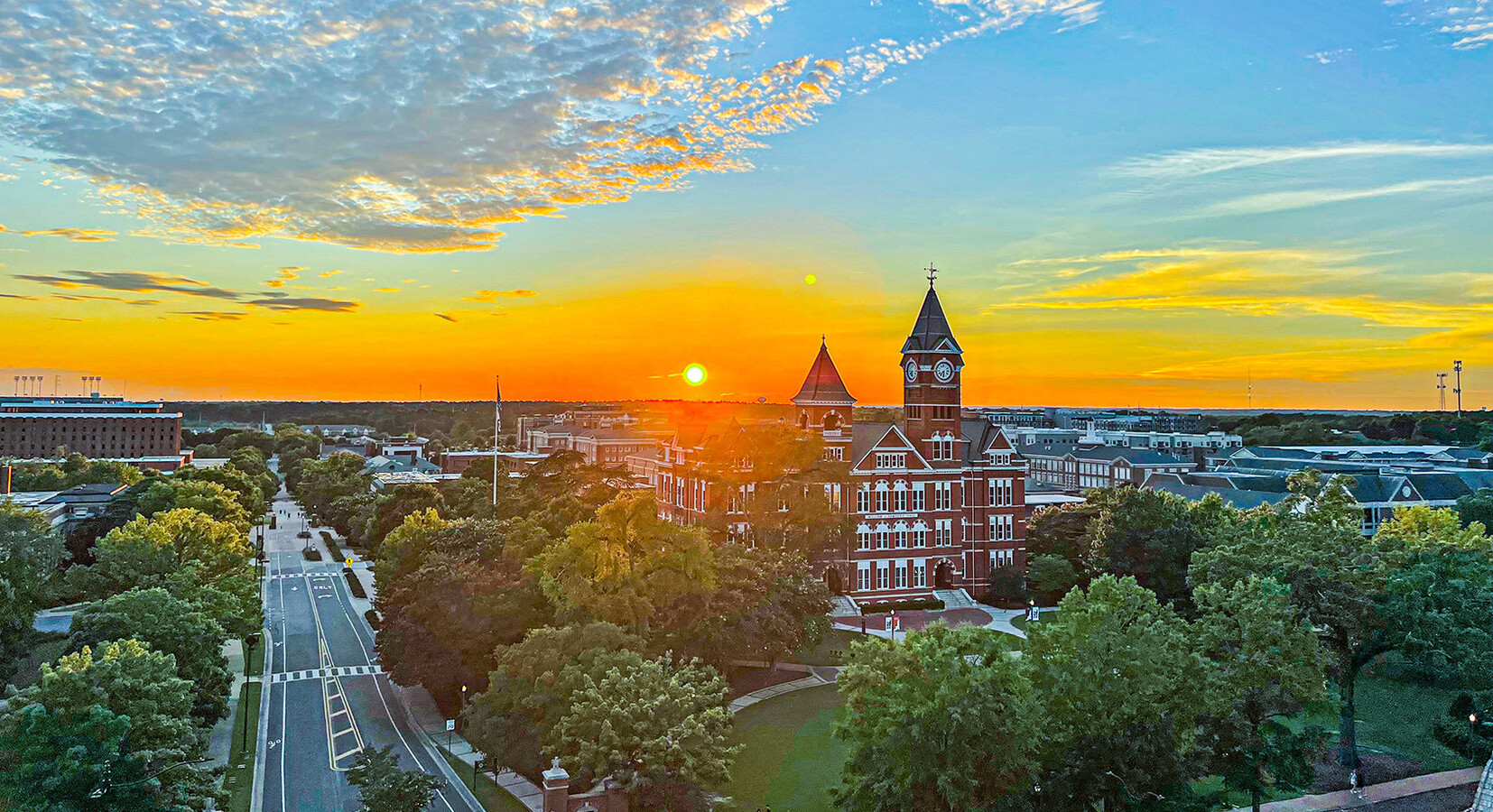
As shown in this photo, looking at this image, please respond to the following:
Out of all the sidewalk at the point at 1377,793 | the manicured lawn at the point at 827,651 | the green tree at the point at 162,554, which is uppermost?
the green tree at the point at 162,554

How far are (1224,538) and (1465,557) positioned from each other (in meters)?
11.2

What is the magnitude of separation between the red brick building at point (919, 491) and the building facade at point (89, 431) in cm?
13784

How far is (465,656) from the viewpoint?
155 ft

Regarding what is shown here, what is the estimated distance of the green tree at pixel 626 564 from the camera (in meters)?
43.3

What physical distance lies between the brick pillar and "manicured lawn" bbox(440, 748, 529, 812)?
685cm

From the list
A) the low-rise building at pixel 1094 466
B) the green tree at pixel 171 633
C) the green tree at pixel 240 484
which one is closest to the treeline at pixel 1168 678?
the green tree at pixel 171 633

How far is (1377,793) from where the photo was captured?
37531 millimetres

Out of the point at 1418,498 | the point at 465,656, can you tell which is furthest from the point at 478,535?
the point at 1418,498

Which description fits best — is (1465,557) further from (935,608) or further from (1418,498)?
(1418,498)

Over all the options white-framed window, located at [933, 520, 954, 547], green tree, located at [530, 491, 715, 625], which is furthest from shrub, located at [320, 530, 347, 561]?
green tree, located at [530, 491, 715, 625]

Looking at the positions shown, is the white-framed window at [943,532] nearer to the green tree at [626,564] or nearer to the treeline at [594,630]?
the treeline at [594,630]

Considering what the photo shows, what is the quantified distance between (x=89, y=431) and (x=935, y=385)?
164m

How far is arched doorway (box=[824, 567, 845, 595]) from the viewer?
243 ft

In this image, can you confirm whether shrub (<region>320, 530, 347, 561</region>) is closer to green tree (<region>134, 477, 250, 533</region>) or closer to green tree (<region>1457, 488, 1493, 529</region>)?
green tree (<region>134, 477, 250, 533</region>)
